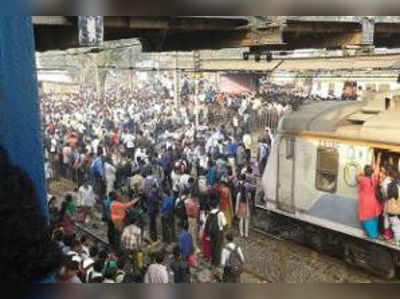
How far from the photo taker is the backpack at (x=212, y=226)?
2.90 metres

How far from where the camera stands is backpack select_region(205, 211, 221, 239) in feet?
9.50

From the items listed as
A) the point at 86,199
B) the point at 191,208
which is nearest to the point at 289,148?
the point at 191,208

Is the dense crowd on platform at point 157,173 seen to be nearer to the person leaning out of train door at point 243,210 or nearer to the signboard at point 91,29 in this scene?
the person leaning out of train door at point 243,210

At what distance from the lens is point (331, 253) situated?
312cm

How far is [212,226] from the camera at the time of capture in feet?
9.53

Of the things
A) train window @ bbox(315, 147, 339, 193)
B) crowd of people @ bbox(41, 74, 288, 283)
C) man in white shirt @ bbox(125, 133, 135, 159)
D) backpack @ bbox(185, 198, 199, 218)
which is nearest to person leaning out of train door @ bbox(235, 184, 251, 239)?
crowd of people @ bbox(41, 74, 288, 283)

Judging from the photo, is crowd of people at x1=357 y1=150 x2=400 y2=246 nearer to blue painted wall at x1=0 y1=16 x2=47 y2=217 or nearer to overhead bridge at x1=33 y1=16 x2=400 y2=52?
overhead bridge at x1=33 y1=16 x2=400 y2=52

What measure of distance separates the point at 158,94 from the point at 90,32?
0.60m

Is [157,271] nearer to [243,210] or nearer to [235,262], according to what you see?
[235,262]

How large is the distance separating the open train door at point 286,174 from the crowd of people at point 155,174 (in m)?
0.24

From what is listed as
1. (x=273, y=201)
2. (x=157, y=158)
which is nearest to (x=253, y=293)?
(x=157, y=158)

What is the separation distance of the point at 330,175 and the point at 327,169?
0.15 ft

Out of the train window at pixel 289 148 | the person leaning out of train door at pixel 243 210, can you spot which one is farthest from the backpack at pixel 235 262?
the train window at pixel 289 148

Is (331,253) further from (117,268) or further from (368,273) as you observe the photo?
(117,268)
